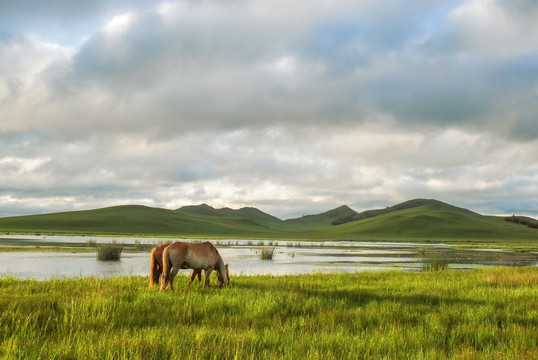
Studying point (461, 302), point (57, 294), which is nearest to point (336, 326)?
point (461, 302)

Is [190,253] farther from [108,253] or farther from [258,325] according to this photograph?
[108,253]

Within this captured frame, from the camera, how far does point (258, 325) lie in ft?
28.6

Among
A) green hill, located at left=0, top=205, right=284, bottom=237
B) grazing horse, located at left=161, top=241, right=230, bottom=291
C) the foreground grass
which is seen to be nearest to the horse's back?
grazing horse, located at left=161, top=241, right=230, bottom=291

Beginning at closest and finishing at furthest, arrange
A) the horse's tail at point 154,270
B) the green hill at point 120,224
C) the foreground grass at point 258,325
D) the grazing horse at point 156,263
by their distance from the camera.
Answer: the foreground grass at point 258,325
the grazing horse at point 156,263
the horse's tail at point 154,270
the green hill at point 120,224

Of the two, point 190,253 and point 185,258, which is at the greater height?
point 190,253

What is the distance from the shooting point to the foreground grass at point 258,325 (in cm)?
659

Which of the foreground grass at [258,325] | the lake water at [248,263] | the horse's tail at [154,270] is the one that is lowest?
the lake water at [248,263]

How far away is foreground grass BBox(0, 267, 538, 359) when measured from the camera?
6590mm

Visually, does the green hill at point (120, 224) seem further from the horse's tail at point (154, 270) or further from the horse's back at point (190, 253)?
the horse's back at point (190, 253)

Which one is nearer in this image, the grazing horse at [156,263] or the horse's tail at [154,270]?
the grazing horse at [156,263]

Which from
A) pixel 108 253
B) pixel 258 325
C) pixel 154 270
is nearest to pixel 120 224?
pixel 108 253

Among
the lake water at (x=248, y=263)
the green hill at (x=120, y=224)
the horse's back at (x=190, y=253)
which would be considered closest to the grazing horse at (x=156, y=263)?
the horse's back at (x=190, y=253)

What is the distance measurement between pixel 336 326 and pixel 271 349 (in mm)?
2356

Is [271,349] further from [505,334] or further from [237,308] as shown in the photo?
[505,334]
